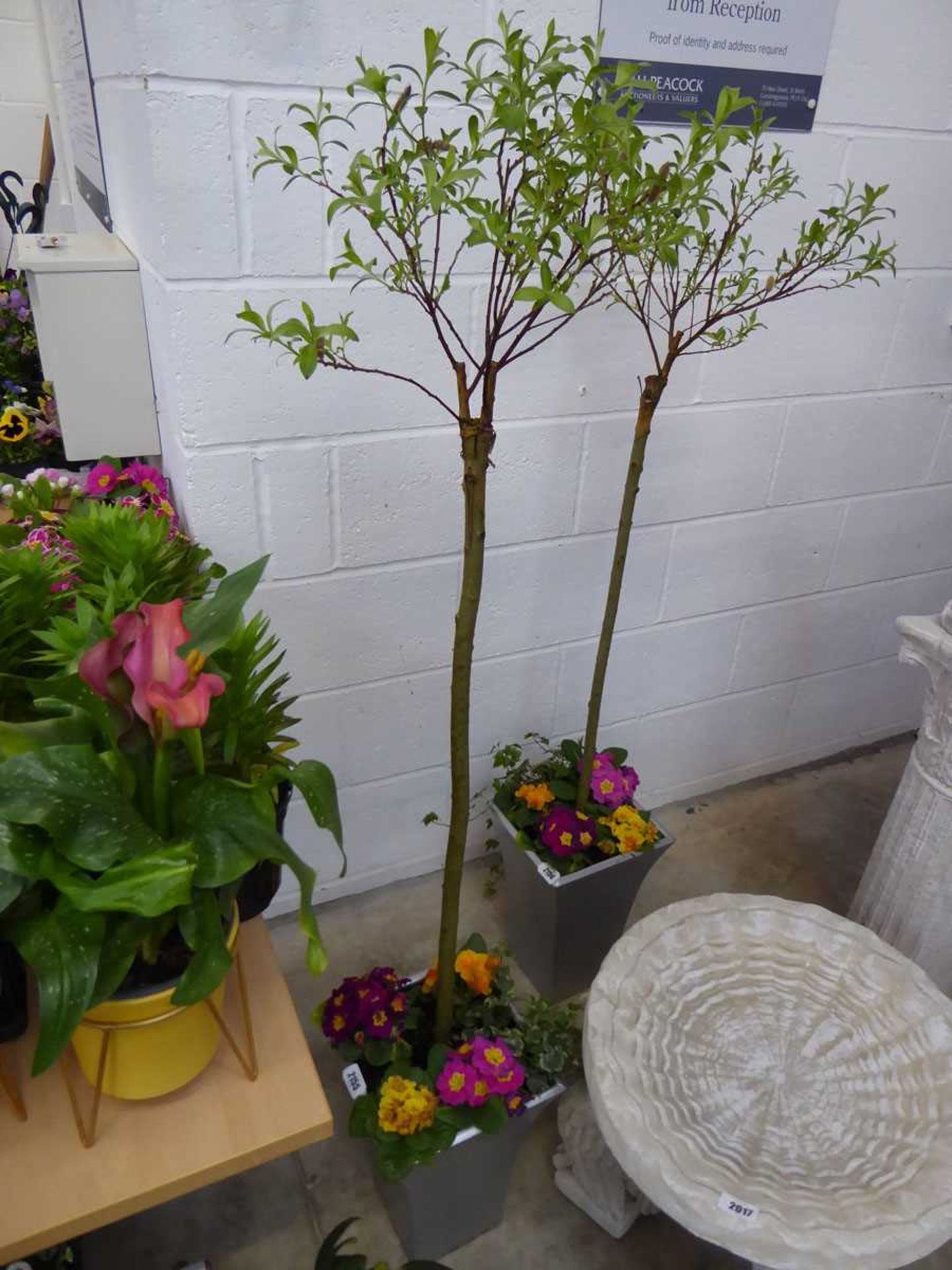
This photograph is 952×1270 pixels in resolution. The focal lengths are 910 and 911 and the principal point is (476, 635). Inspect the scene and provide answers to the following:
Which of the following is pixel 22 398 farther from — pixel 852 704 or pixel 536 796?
pixel 852 704

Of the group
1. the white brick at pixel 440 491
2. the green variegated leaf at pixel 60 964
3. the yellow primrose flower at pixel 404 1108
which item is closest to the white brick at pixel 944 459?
the white brick at pixel 440 491

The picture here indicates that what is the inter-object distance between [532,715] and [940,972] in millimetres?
810

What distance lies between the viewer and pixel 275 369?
122 cm

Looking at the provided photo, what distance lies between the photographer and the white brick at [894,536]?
A: 1.92 meters

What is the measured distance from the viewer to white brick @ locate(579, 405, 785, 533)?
1550mm

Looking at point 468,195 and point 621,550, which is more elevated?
point 468,195

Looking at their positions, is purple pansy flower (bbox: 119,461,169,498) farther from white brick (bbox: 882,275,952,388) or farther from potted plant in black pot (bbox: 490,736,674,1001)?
white brick (bbox: 882,275,952,388)

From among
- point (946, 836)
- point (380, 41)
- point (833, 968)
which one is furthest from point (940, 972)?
point (380, 41)

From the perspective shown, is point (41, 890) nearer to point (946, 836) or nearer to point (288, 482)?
point (288, 482)

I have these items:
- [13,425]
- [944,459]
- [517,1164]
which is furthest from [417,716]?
[944,459]

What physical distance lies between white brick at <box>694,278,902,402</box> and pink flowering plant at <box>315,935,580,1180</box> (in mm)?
1030

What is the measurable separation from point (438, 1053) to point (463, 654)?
21.5 inches

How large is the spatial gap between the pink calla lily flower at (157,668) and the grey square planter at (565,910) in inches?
38.4

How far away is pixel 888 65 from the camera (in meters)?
1.47
